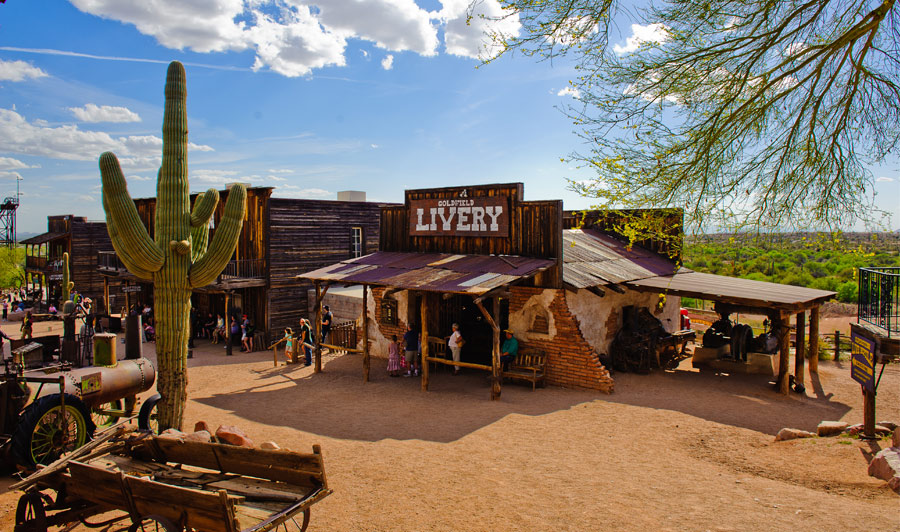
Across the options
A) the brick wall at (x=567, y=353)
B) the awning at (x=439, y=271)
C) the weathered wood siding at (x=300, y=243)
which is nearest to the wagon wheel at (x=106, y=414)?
the awning at (x=439, y=271)

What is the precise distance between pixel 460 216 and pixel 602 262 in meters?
4.38

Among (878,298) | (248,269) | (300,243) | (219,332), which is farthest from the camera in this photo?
(300,243)

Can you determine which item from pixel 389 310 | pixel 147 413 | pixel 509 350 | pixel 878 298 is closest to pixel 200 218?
pixel 147 413

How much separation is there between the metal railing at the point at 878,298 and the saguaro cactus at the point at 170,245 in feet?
35.3

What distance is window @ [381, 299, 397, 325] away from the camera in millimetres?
15203

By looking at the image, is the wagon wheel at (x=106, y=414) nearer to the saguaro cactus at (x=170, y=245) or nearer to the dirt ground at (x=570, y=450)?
the saguaro cactus at (x=170, y=245)

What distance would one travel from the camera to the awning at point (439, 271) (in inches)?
440

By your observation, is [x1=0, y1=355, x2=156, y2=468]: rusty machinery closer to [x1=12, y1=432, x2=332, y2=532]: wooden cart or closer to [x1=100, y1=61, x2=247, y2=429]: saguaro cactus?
[x1=100, y1=61, x2=247, y2=429]: saguaro cactus

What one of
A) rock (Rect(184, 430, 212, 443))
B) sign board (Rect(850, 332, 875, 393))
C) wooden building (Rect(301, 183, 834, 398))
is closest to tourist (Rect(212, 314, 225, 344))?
wooden building (Rect(301, 183, 834, 398))

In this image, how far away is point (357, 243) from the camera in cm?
2336

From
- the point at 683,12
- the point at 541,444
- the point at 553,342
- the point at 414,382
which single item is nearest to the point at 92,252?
the point at 414,382

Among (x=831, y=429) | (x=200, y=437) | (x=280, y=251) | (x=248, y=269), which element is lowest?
(x=831, y=429)

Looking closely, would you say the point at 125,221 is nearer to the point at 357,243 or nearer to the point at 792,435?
the point at 792,435

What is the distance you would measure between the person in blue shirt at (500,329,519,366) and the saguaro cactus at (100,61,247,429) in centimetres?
643
